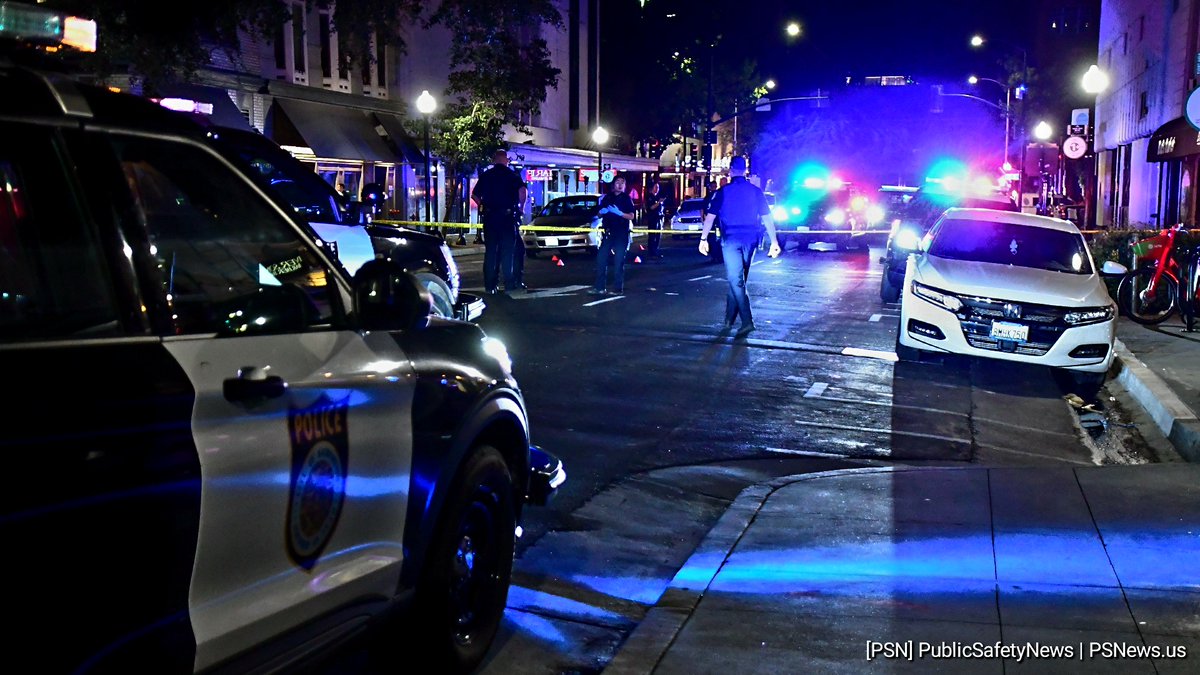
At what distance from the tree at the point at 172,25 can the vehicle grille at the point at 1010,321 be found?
1191 centimetres

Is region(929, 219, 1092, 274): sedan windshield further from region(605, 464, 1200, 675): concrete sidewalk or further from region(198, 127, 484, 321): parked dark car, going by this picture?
region(198, 127, 484, 321): parked dark car

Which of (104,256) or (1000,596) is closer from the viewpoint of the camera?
(104,256)

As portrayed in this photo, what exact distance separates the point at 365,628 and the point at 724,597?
210 cm

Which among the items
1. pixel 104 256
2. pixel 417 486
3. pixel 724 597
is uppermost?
pixel 104 256

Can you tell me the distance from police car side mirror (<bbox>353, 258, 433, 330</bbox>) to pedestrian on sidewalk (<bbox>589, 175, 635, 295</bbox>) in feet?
47.2

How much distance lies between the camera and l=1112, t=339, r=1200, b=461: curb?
27.8 ft

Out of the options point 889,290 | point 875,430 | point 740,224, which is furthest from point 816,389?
point 889,290

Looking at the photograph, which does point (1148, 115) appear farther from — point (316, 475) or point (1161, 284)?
point (316, 475)

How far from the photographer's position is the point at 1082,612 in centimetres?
498

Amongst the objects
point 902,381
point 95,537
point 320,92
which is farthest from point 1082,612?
point 320,92

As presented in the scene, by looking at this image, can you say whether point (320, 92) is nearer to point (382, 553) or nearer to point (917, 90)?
point (382, 553)

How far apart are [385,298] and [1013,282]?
891 cm

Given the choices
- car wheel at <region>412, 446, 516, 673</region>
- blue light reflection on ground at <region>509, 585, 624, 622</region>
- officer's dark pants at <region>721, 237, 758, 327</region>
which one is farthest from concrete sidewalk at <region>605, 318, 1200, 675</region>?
officer's dark pants at <region>721, 237, 758, 327</region>

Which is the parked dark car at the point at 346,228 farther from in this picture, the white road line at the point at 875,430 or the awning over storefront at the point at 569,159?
the awning over storefront at the point at 569,159
